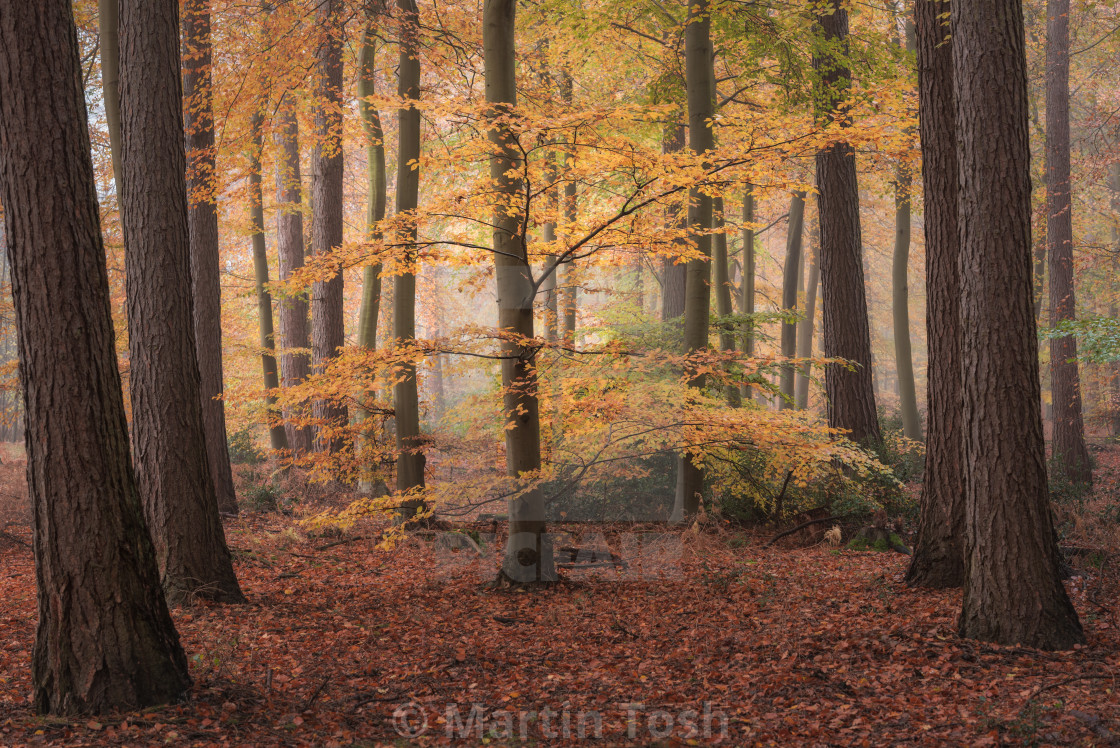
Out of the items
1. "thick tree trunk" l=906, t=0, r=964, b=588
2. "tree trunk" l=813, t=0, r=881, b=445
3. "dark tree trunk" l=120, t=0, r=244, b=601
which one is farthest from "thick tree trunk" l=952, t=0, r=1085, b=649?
"dark tree trunk" l=120, t=0, r=244, b=601

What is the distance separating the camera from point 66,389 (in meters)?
3.68

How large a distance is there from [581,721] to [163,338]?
4256mm

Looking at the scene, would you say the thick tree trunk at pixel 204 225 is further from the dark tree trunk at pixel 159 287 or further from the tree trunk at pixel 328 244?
the dark tree trunk at pixel 159 287

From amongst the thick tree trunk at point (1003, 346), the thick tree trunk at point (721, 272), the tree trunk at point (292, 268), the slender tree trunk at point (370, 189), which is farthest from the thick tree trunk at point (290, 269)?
the thick tree trunk at point (1003, 346)

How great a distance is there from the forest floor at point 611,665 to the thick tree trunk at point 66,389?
0.32 meters

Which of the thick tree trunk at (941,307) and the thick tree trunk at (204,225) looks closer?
the thick tree trunk at (941,307)

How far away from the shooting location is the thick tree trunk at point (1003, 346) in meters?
4.49

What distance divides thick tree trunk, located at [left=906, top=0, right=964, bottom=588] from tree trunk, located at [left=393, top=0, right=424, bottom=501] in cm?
549

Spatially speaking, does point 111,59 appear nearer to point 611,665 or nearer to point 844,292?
point 611,665

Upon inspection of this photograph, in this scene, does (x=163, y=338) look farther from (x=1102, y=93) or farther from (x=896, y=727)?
(x=1102, y=93)

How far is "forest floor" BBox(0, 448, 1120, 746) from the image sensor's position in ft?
12.4

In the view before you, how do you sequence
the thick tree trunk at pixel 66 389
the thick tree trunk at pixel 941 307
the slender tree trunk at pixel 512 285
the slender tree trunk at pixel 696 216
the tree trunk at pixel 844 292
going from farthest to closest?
1. the tree trunk at pixel 844 292
2. the slender tree trunk at pixel 696 216
3. the slender tree trunk at pixel 512 285
4. the thick tree trunk at pixel 941 307
5. the thick tree trunk at pixel 66 389

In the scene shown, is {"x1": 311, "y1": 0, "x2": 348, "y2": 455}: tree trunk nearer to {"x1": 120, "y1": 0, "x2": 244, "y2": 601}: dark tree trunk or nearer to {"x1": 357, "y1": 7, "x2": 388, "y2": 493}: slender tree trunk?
{"x1": 357, "y1": 7, "x2": 388, "y2": 493}: slender tree trunk

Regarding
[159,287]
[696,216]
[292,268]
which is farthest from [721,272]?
[159,287]
